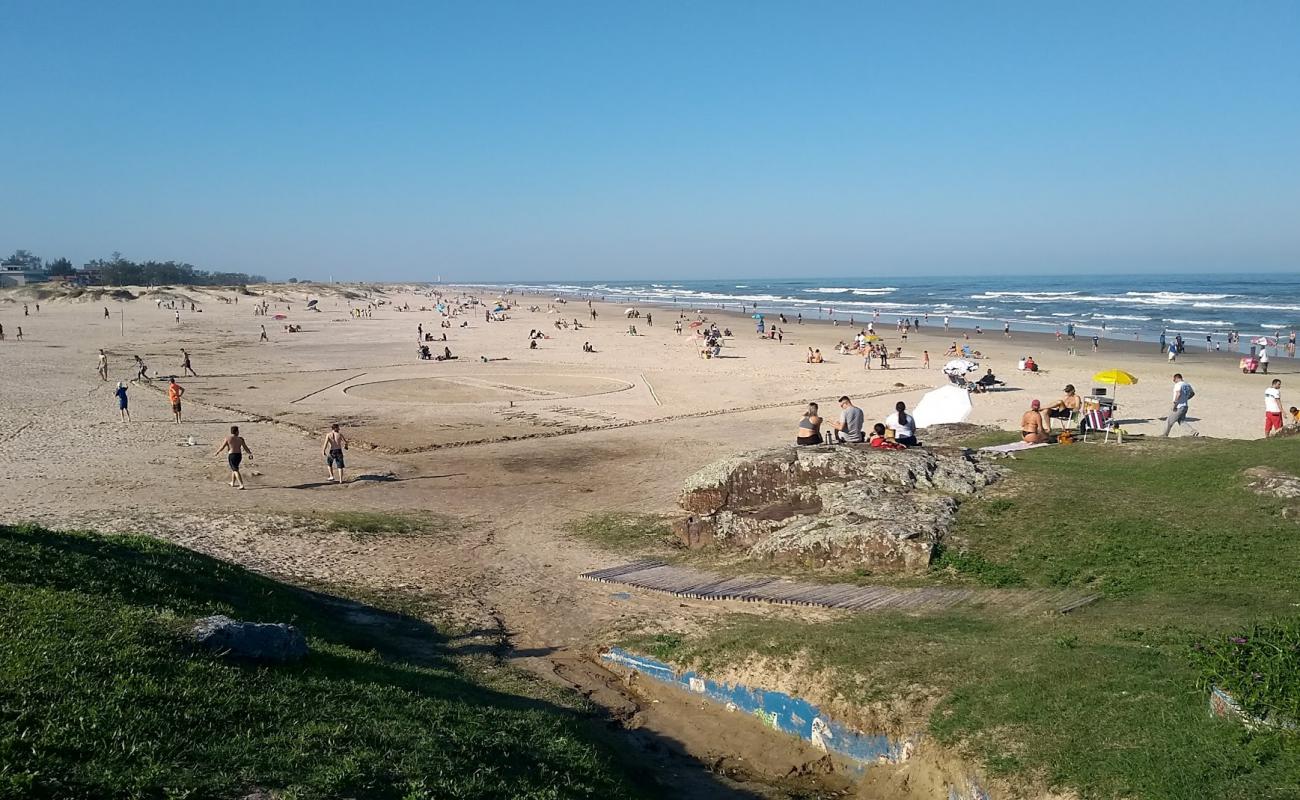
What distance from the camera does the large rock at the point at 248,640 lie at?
7758 millimetres

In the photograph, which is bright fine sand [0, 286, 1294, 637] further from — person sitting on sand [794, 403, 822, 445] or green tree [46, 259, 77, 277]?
green tree [46, 259, 77, 277]

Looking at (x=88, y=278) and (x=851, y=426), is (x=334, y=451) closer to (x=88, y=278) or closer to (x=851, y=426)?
(x=851, y=426)

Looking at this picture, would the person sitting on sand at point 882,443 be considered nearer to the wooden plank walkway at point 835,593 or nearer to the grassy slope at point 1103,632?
the grassy slope at point 1103,632

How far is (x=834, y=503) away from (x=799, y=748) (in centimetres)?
625

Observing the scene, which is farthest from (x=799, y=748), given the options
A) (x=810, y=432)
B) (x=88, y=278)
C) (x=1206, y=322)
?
(x=88, y=278)

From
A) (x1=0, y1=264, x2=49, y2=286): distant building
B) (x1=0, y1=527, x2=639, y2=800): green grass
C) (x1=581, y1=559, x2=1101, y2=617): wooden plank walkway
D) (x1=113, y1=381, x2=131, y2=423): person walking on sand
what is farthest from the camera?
(x1=0, y1=264, x2=49, y2=286): distant building

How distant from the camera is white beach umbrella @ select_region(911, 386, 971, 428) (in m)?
22.0

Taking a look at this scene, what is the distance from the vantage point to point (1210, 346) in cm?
5166

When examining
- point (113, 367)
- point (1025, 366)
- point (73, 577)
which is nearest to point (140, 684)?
point (73, 577)

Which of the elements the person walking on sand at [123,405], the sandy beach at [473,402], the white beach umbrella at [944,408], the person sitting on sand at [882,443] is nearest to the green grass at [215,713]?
the person sitting on sand at [882,443]

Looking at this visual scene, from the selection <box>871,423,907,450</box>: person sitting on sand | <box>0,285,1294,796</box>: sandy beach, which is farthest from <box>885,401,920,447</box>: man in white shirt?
<box>0,285,1294,796</box>: sandy beach

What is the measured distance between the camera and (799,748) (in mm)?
9117

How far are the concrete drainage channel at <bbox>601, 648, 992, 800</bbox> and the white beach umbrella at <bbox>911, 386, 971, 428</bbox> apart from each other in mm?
13694

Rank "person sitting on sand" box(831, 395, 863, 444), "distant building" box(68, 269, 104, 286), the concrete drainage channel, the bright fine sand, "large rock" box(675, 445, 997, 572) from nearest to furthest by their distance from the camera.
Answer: the concrete drainage channel
"large rock" box(675, 445, 997, 572)
the bright fine sand
"person sitting on sand" box(831, 395, 863, 444)
"distant building" box(68, 269, 104, 286)
